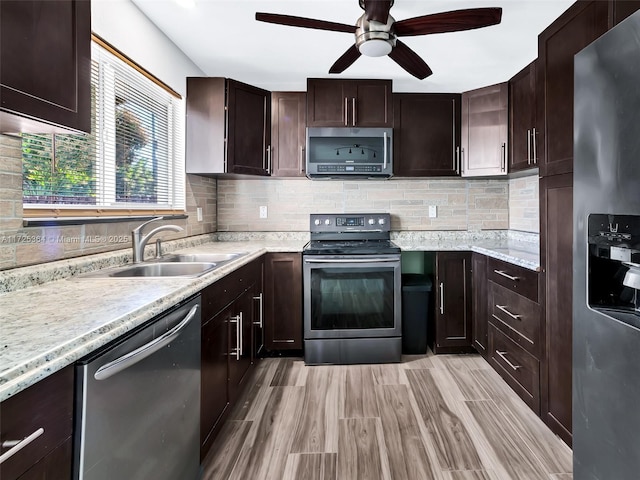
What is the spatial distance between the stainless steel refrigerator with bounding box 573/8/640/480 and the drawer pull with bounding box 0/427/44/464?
4.95 feet

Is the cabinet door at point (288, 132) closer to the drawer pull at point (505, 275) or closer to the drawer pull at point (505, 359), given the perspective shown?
the drawer pull at point (505, 275)

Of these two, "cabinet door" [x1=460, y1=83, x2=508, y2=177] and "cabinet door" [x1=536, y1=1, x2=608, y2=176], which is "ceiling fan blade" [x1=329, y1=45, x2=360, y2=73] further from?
"cabinet door" [x1=460, y1=83, x2=508, y2=177]

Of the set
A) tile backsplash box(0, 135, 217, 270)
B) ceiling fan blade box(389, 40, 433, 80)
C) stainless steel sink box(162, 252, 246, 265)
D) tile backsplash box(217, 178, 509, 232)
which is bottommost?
stainless steel sink box(162, 252, 246, 265)

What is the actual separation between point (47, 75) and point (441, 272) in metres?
2.68

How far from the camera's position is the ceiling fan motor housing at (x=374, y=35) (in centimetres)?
173

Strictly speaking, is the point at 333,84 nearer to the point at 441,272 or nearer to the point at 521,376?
the point at 441,272

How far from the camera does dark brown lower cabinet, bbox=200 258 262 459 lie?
1.54m

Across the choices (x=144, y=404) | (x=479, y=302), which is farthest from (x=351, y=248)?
(x=144, y=404)

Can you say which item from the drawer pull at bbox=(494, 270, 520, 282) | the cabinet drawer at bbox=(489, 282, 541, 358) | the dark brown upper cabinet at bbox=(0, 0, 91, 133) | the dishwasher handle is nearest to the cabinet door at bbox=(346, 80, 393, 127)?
the drawer pull at bbox=(494, 270, 520, 282)

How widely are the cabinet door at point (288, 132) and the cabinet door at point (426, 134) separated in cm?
82

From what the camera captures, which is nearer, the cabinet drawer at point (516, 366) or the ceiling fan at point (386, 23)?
the ceiling fan at point (386, 23)

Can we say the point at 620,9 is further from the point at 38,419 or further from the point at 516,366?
the point at 38,419

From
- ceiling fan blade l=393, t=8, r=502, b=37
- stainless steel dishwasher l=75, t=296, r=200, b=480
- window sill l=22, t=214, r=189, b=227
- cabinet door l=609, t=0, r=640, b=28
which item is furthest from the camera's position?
ceiling fan blade l=393, t=8, r=502, b=37

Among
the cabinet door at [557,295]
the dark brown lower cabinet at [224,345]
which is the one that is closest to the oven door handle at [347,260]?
the dark brown lower cabinet at [224,345]
